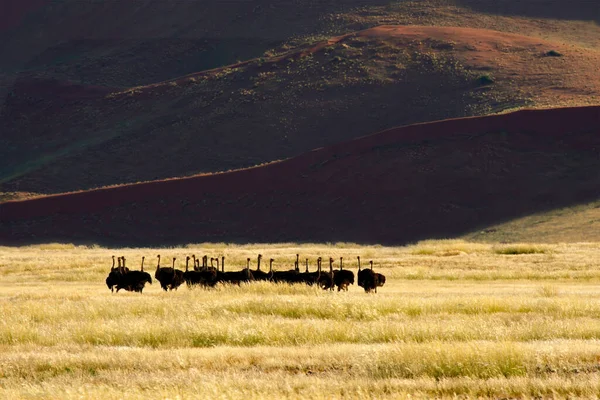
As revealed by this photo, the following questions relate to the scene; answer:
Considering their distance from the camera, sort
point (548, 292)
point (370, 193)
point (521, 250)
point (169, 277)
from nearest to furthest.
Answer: point (548, 292) < point (169, 277) < point (521, 250) < point (370, 193)

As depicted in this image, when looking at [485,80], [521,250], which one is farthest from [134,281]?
[485,80]

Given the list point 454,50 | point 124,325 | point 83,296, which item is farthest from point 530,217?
point 124,325

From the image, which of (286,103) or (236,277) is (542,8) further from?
(236,277)

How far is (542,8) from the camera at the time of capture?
122 meters

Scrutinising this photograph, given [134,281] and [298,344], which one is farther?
A: [134,281]

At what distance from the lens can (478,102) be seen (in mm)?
89062

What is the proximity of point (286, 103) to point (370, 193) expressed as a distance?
77.1 ft

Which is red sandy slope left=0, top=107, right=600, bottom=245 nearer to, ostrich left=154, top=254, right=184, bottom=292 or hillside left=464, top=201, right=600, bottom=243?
hillside left=464, top=201, right=600, bottom=243

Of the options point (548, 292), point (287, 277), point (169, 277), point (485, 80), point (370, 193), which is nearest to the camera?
point (548, 292)

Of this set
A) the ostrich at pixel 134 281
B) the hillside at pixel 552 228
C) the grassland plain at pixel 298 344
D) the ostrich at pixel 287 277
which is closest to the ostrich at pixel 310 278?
the ostrich at pixel 287 277

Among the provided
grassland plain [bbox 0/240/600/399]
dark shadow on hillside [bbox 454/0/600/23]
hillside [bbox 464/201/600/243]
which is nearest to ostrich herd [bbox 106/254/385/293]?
grassland plain [bbox 0/240/600/399]

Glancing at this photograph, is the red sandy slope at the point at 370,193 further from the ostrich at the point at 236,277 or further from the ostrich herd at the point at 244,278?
the ostrich at the point at 236,277

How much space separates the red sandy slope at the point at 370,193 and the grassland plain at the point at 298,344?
43878 mm

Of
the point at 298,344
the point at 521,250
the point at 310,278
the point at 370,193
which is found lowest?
the point at 521,250
